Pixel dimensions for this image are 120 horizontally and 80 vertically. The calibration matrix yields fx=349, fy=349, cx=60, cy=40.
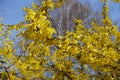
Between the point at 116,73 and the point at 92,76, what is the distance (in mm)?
454

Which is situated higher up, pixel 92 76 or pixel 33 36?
pixel 33 36

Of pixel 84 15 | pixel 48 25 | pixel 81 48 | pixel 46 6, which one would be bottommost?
pixel 81 48

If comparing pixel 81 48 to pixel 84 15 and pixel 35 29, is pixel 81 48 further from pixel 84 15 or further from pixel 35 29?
pixel 84 15

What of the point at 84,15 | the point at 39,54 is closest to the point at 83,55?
the point at 39,54

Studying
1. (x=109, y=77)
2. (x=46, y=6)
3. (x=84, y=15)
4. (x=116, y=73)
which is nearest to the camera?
(x=46, y=6)

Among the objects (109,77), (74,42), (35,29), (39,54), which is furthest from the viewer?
(39,54)

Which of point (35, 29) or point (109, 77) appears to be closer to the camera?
point (35, 29)

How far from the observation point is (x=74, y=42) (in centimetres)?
312

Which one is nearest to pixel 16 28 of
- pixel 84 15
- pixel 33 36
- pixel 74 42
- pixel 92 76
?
pixel 33 36

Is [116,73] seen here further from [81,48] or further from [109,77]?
[81,48]

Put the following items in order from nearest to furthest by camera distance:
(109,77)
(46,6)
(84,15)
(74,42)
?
(74,42)
(46,6)
(109,77)
(84,15)

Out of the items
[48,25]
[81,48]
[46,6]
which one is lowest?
[81,48]

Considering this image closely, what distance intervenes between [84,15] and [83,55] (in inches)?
572

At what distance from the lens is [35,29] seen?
289 centimetres
